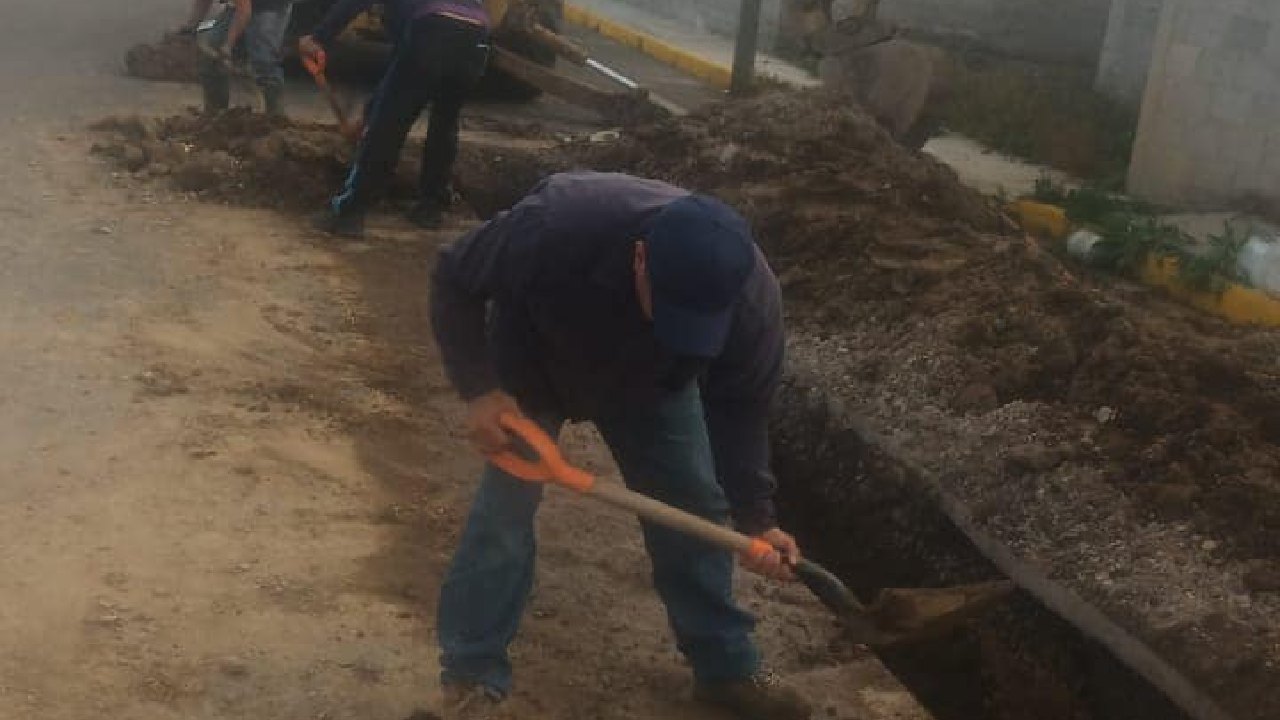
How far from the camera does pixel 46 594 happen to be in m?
3.63

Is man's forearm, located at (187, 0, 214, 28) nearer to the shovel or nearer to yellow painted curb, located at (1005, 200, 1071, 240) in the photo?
yellow painted curb, located at (1005, 200, 1071, 240)

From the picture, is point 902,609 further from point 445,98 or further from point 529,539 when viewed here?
point 445,98

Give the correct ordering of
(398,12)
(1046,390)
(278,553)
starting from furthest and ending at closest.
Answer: (398,12), (1046,390), (278,553)

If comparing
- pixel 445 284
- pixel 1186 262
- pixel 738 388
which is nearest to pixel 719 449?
pixel 738 388

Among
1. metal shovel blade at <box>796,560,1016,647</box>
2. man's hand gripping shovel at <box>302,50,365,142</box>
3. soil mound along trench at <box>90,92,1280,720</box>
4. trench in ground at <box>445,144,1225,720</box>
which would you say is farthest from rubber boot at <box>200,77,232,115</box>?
metal shovel blade at <box>796,560,1016,647</box>

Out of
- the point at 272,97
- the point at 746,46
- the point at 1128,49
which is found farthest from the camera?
the point at 746,46

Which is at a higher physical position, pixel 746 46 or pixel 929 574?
pixel 746 46

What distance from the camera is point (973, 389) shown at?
508 centimetres

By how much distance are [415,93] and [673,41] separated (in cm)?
895

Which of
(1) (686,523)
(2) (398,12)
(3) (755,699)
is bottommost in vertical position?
(3) (755,699)

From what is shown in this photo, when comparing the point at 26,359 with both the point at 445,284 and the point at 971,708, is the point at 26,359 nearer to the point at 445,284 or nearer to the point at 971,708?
the point at 445,284

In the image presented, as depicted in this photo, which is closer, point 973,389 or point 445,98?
point 973,389

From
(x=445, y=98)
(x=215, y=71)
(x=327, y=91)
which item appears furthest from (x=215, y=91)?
(x=445, y=98)

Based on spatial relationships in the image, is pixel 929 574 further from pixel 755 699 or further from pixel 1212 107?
pixel 1212 107
